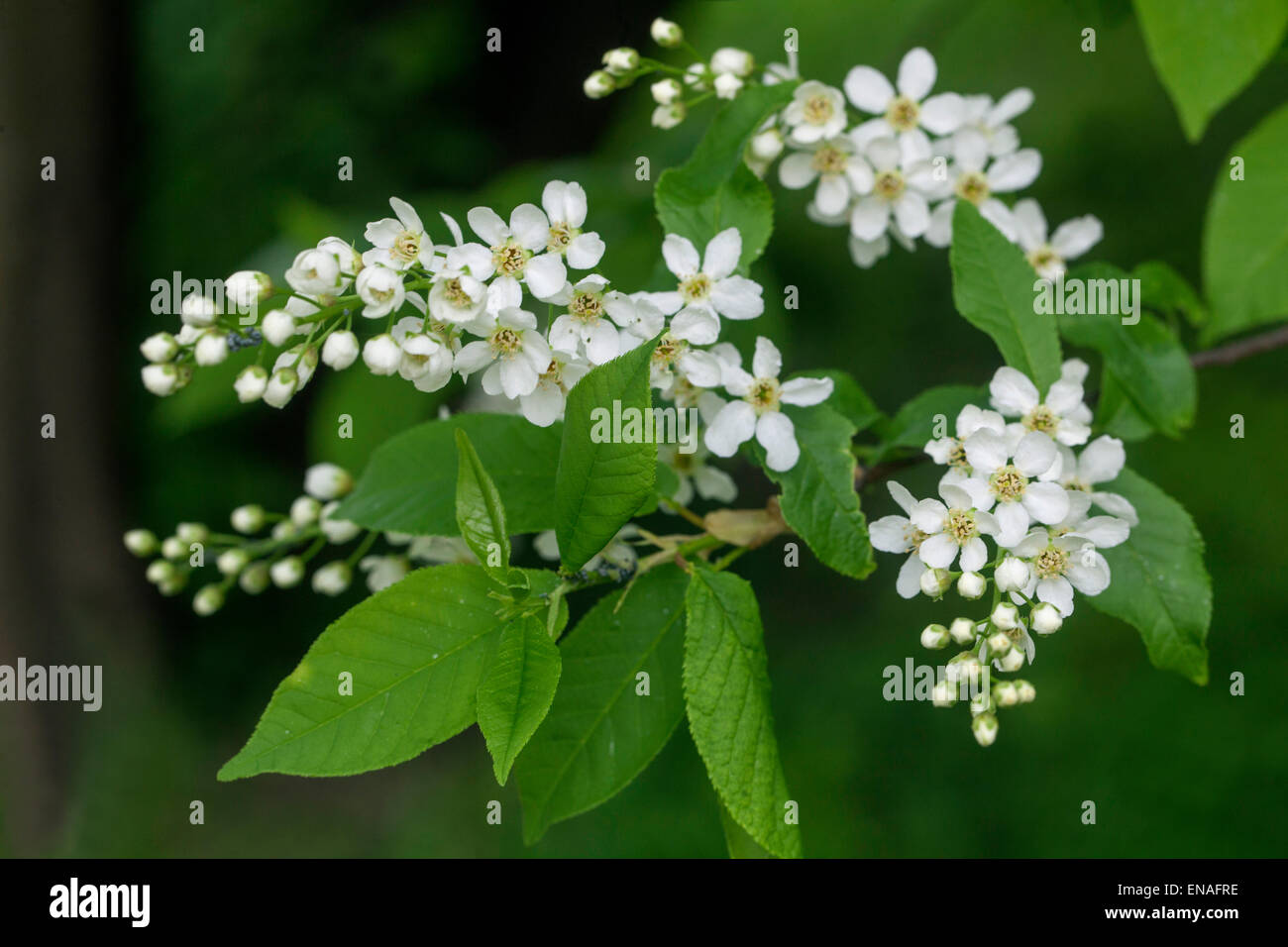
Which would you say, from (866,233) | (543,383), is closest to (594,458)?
(543,383)

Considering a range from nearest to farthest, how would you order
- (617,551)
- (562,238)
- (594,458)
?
(594,458), (562,238), (617,551)

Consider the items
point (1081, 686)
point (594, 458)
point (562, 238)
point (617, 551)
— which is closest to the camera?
point (594, 458)

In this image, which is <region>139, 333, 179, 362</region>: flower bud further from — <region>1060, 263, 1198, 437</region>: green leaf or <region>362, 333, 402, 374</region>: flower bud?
<region>1060, 263, 1198, 437</region>: green leaf

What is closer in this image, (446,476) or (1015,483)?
(1015,483)

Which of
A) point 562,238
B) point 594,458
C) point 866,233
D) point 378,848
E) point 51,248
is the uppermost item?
point 51,248

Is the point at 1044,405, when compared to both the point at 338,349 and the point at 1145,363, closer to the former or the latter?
the point at 1145,363

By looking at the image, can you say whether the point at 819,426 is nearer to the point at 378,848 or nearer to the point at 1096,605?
the point at 1096,605

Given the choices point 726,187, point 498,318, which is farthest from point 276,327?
point 726,187
